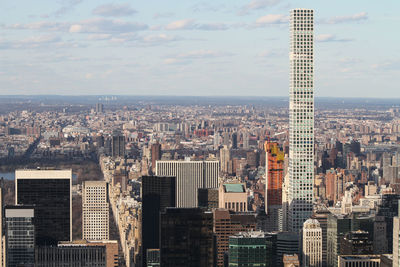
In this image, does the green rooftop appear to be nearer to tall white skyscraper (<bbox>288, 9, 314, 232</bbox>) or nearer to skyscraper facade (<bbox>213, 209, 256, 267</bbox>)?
skyscraper facade (<bbox>213, 209, 256, 267</bbox>)

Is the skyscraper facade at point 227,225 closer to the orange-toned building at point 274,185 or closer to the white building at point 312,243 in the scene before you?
the orange-toned building at point 274,185

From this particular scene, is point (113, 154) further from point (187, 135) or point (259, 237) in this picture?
point (259, 237)

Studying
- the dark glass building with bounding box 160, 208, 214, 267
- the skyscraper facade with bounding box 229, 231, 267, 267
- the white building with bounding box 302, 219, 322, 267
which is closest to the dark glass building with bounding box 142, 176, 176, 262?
the white building with bounding box 302, 219, 322, 267

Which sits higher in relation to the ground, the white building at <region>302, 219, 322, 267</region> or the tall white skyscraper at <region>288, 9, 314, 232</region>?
the tall white skyscraper at <region>288, 9, 314, 232</region>

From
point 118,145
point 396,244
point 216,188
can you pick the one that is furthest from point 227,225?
point 118,145

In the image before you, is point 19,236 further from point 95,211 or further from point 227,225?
point 95,211

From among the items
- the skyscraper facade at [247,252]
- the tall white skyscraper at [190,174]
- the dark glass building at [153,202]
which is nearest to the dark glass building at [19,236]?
the dark glass building at [153,202]
